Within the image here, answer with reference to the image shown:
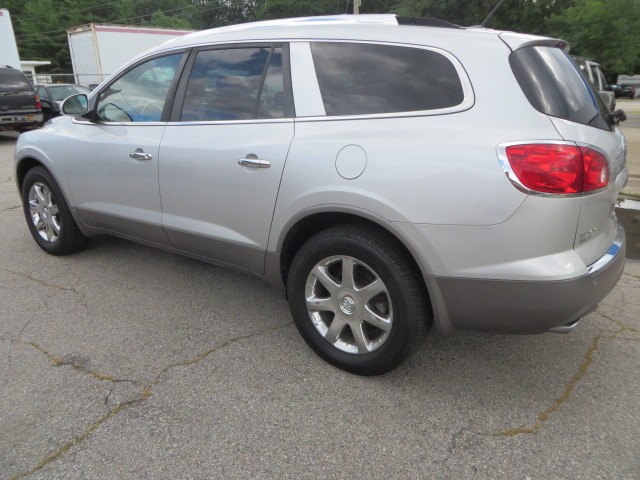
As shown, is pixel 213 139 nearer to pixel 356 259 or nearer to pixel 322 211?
pixel 322 211

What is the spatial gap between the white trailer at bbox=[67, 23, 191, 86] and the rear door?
1870 cm

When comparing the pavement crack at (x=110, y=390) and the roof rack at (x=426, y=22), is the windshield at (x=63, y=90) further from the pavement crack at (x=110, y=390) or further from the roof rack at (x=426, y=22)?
the roof rack at (x=426, y=22)

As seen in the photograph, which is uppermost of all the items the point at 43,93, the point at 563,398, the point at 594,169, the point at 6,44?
the point at 594,169

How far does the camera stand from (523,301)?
7.13 feet

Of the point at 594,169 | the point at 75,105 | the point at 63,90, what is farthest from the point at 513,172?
the point at 63,90

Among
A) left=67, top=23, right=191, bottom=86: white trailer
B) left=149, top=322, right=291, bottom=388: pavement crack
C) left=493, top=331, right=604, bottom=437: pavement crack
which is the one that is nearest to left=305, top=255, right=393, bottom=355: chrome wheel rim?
left=149, top=322, right=291, bottom=388: pavement crack

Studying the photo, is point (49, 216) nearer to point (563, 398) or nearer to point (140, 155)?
point (140, 155)

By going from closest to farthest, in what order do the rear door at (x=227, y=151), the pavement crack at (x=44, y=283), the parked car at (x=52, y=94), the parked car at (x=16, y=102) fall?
the rear door at (x=227, y=151), the pavement crack at (x=44, y=283), the parked car at (x=16, y=102), the parked car at (x=52, y=94)

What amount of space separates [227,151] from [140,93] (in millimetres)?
1199

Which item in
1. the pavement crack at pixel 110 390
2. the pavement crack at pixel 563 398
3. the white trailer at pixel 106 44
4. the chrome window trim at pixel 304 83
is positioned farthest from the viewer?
the white trailer at pixel 106 44

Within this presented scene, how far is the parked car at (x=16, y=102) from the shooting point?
42.7ft

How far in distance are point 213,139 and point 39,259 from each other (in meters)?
2.54

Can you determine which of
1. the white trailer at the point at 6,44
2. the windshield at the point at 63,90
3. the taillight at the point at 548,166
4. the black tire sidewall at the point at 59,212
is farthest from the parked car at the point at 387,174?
the white trailer at the point at 6,44

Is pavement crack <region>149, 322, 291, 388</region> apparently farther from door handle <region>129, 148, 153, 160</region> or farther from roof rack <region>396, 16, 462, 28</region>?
roof rack <region>396, 16, 462, 28</region>
